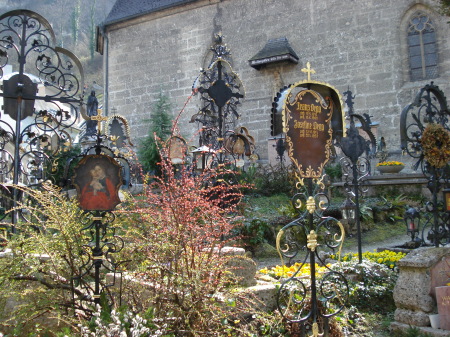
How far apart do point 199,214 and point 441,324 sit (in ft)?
9.25

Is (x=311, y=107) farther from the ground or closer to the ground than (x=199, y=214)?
farther from the ground

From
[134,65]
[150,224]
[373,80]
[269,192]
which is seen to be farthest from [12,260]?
[134,65]

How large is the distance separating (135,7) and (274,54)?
775 centimetres

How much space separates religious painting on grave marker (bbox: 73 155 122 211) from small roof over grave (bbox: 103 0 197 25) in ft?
52.7

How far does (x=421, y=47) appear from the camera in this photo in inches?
603

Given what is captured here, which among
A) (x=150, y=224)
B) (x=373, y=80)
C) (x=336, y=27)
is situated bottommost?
(x=150, y=224)

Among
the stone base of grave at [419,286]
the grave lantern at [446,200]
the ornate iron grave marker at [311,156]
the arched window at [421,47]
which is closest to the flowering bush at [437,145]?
the grave lantern at [446,200]

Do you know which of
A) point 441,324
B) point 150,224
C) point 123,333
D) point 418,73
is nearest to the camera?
point 123,333

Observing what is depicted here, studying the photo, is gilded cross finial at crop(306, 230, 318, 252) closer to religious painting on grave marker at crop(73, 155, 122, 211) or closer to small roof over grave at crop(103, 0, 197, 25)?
religious painting on grave marker at crop(73, 155, 122, 211)

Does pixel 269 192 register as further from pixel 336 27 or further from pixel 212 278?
pixel 212 278

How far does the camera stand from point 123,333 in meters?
3.35

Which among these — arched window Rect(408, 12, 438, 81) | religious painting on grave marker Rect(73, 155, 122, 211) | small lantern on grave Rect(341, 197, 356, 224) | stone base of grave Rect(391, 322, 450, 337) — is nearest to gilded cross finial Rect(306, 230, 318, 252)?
stone base of grave Rect(391, 322, 450, 337)

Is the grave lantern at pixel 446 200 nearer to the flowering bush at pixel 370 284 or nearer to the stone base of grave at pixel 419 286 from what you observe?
the flowering bush at pixel 370 284

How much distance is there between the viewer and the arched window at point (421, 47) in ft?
49.8
